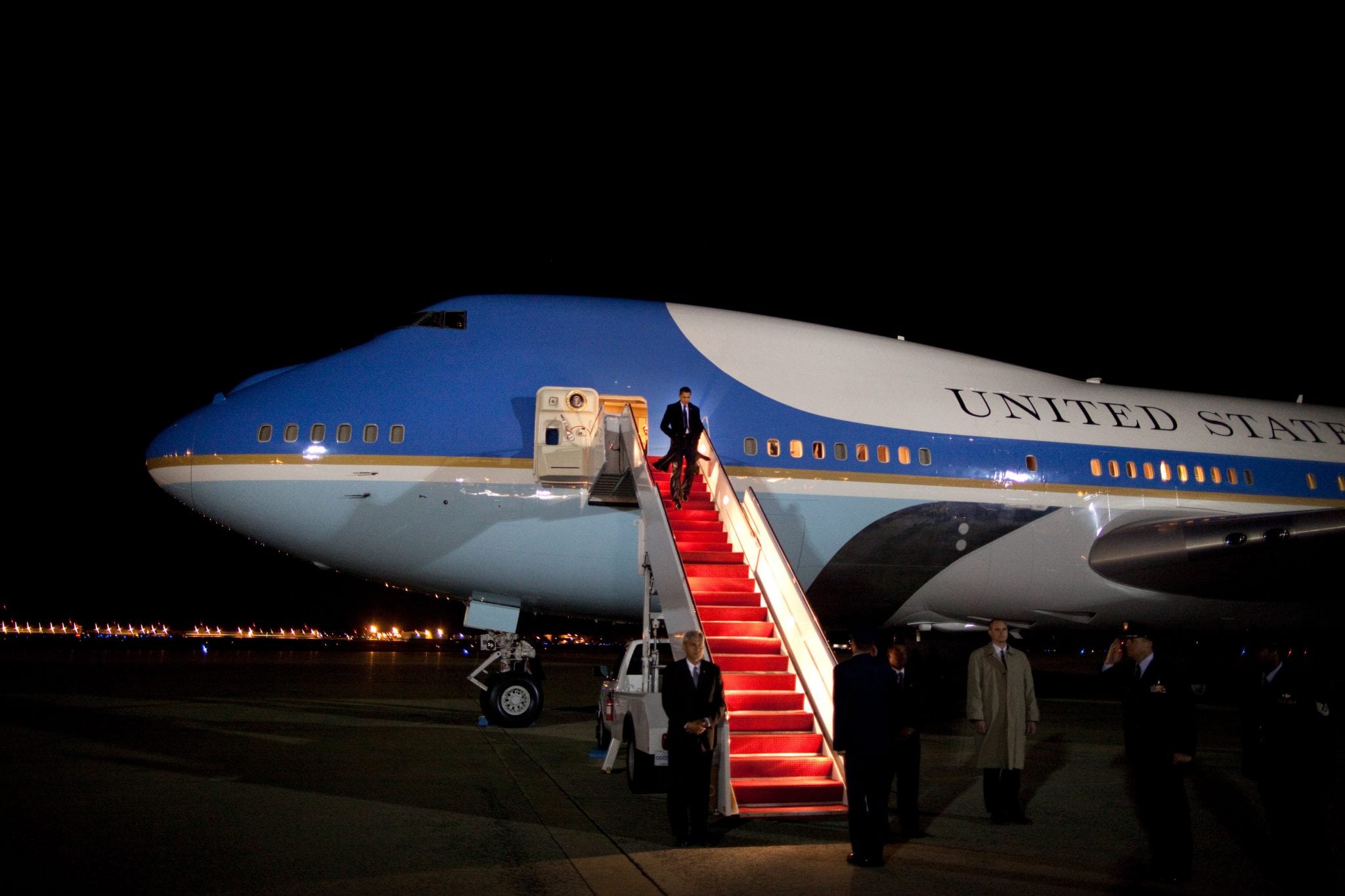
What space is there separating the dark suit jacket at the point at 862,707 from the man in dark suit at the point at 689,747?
0.82 m

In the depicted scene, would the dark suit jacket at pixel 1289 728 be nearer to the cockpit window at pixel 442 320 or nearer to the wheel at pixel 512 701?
the wheel at pixel 512 701

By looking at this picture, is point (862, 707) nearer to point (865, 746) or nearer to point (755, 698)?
point (865, 746)

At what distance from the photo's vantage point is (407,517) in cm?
1119

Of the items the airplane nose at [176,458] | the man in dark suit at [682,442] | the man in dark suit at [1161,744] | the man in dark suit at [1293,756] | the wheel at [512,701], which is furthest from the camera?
the wheel at [512,701]

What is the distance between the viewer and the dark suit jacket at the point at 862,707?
6.04 meters

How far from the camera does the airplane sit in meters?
11.2

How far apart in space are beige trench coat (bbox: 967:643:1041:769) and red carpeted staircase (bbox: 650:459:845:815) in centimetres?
122

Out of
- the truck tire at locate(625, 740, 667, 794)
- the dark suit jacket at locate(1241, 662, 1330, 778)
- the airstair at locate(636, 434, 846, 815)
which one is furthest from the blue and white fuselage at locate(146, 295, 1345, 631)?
the dark suit jacket at locate(1241, 662, 1330, 778)

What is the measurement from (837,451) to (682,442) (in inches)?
116

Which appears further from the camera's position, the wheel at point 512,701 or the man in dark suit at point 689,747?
the wheel at point 512,701

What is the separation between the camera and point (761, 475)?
1179cm

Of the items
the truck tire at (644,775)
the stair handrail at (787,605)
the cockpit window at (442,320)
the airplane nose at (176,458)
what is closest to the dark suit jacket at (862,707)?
the stair handrail at (787,605)

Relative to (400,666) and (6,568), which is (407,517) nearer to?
(400,666)

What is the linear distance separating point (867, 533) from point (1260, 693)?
6.33m
